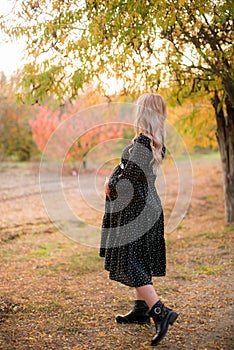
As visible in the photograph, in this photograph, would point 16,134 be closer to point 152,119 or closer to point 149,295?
point 152,119

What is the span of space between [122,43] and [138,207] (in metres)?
2.67

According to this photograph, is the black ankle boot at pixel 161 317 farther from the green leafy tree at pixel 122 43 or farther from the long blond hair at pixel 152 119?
the green leafy tree at pixel 122 43

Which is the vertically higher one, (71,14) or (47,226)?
(71,14)

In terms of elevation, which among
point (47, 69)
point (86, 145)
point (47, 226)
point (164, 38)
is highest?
point (164, 38)

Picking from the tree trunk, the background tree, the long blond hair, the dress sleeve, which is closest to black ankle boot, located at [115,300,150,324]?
the dress sleeve

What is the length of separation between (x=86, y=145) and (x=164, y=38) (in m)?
11.8

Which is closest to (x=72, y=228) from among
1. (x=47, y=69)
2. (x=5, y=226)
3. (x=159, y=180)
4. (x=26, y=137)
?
(x=5, y=226)

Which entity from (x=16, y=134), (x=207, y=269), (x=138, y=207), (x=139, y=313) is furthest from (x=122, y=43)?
(x=16, y=134)

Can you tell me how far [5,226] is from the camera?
8938mm

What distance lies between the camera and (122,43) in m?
5.52

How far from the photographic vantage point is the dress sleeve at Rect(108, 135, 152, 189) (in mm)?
3389

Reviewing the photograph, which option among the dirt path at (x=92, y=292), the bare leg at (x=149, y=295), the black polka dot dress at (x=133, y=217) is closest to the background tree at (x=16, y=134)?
the dirt path at (x=92, y=292)

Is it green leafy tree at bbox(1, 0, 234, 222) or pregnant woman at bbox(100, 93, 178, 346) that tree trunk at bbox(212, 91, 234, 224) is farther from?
pregnant woman at bbox(100, 93, 178, 346)

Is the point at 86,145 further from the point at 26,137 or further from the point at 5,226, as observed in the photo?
the point at 5,226
